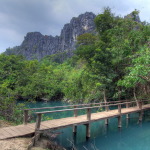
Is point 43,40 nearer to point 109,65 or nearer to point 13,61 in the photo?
point 13,61

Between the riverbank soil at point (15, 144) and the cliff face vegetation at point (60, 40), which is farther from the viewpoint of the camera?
the cliff face vegetation at point (60, 40)

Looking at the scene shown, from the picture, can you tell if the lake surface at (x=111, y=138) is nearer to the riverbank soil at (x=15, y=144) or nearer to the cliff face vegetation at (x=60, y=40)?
the riverbank soil at (x=15, y=144)

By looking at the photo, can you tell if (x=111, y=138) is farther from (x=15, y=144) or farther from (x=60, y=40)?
(x=60, y=40)

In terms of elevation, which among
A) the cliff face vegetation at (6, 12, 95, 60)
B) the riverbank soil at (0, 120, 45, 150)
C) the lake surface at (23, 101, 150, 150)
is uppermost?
the cliff face vegetation at (6, 12, 95, 60)

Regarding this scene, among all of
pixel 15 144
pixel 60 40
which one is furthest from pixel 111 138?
pixel 60 40

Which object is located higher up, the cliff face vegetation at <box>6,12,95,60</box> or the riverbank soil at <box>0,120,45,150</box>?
the cliff face vegetation at <box>6,12,95,60</box>

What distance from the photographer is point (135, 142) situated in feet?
24.7

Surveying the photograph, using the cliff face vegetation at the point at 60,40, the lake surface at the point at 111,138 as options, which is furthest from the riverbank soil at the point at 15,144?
the cliff face vegetation at the point at 60,40

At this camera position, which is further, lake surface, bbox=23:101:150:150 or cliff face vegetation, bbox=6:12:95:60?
cliff face vegetation, bbox=6:12:95:60

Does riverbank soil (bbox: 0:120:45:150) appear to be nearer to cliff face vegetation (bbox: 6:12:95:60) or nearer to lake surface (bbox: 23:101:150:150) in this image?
lake surface (bbox: 23:101:150:150)

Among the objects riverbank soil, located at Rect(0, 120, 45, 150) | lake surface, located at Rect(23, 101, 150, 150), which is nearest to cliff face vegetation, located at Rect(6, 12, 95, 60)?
lake surface, located at Rect(23, 101, 150, 150)

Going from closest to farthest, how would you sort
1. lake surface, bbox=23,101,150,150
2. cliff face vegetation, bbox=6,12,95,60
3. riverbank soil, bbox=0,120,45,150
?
riverbank soil, bbox=0,120,45,150
lake surface, bbox=23,101,150,150
cliff face vegetation, bbox=6,12,95,60

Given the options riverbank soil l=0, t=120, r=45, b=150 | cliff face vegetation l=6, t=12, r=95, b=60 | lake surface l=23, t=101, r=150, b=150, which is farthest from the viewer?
cliff face vegetation l=6, t=12, r=95, b=60

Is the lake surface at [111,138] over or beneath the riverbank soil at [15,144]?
beneath
